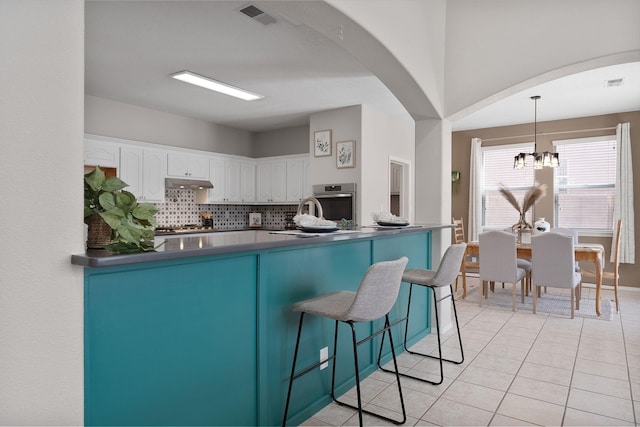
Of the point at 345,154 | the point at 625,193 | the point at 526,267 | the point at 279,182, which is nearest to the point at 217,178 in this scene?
the point at 279,182

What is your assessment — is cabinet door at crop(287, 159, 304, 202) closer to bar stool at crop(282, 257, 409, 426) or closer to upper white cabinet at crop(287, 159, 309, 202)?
upper white cabinet at crop(287, 159, 309, 202)

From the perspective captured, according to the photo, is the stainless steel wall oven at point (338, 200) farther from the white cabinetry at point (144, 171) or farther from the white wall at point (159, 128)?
the white cabinetry at point (144, 171)

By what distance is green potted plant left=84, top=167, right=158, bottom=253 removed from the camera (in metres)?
1.44

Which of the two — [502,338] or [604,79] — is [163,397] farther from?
[604,79]

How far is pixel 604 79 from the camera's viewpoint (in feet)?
15.3

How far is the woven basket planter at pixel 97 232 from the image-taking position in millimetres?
1515

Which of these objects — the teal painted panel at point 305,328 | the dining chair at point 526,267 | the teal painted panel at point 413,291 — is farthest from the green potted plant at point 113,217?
the dining chair at point 526,267

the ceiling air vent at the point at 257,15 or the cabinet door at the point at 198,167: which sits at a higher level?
the ceiling air vent at the point at 257,15

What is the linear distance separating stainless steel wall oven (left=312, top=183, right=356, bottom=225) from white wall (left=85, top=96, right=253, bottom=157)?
191 cm

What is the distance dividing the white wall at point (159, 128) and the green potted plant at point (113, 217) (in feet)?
13.3

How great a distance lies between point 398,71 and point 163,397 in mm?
2694

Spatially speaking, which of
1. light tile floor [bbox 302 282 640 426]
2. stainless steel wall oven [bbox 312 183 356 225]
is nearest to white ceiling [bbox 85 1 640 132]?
stainless steel wall oven [bbox 312 183 356 225]

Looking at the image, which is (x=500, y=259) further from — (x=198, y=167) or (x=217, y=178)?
(x=198, y=167)
